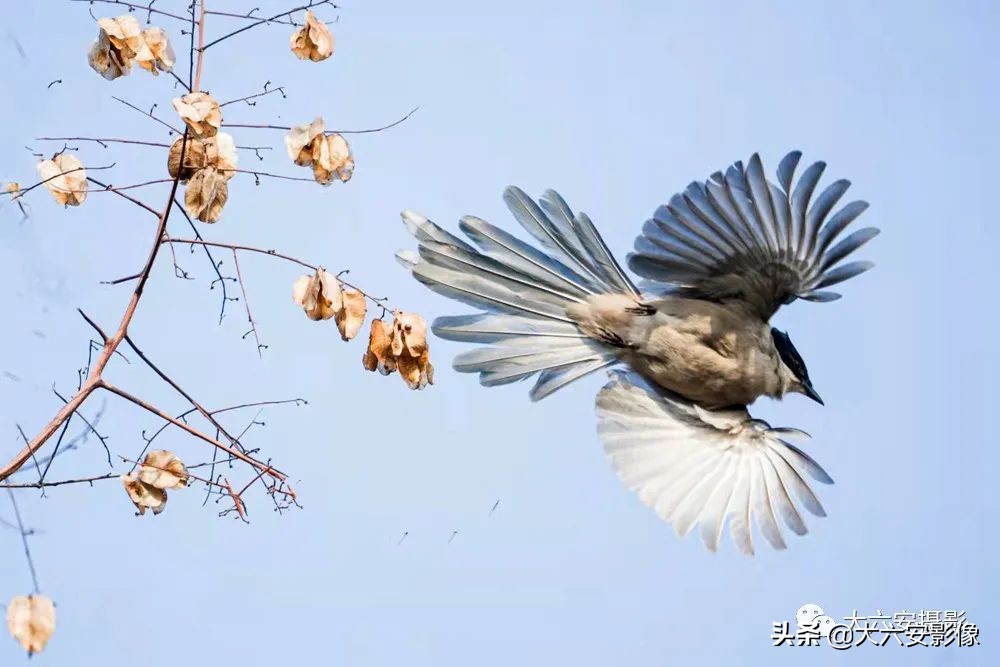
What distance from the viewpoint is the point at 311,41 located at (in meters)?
2.01

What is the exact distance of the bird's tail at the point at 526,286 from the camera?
8.66ft

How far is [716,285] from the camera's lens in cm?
276

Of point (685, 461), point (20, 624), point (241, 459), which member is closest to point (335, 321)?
point (241, 459)

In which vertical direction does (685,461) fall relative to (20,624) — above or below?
above

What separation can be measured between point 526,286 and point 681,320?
35cm

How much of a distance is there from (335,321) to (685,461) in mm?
1114

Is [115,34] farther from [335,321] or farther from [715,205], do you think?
[715,205]

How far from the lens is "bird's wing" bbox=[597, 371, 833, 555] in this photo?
9.02ft

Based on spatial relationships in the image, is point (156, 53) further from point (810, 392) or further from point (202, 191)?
point (810, 392)

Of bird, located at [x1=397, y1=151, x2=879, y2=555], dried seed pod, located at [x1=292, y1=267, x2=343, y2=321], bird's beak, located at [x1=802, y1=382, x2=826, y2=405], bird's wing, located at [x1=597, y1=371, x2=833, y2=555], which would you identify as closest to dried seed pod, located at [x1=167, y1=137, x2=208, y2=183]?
dried seed pod, located at [x1=292, y1=267, x2=343, y2=321]

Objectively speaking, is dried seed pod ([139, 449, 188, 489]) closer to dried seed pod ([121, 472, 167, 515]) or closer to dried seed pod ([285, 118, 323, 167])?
dried seed pod ([121, 472, 167, 515])

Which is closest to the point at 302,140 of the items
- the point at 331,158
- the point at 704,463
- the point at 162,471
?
the point at 331,158

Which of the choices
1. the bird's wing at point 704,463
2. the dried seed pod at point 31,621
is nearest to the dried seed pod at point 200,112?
the dried seed pod at point 31,621

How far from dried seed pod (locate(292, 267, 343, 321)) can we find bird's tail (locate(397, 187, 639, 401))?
1.95ft
